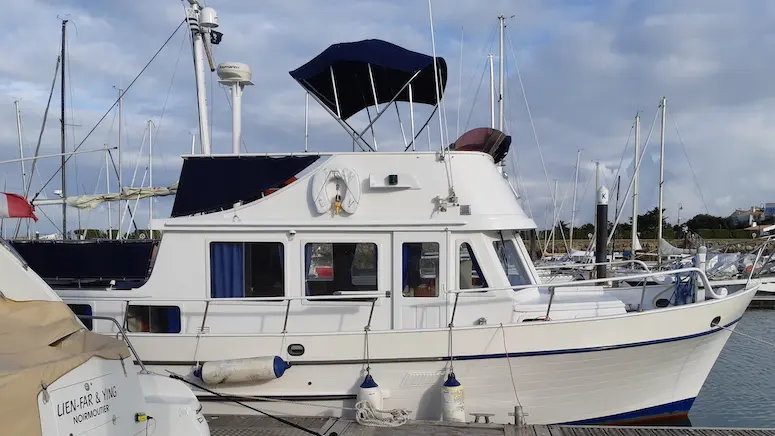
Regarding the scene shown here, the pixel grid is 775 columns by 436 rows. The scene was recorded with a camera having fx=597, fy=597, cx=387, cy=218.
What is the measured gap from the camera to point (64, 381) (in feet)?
11.0

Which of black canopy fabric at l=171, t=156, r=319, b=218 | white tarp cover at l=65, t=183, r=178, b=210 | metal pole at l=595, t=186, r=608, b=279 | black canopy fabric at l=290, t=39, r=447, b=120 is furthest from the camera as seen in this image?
metal pole at l=595, t=186, r=608, b=279

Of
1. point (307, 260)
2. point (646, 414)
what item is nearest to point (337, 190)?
point (307, 260)

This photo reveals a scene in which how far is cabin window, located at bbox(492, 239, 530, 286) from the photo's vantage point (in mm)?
7273

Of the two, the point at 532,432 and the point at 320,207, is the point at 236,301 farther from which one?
the point at 532,432

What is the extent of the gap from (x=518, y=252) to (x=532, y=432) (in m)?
2.39

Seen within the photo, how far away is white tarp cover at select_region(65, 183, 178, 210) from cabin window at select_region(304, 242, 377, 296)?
3.27m

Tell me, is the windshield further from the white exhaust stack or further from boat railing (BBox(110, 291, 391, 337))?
the white exhaust stack

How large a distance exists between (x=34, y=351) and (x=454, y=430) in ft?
12.8

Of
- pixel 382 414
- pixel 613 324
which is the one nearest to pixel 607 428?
pixel 613 324

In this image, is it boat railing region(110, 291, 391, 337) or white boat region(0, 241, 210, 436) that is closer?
white boat region(0, 241, 210, 436)

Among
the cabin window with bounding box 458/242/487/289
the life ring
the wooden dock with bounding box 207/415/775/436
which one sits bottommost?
the wooden dock with bounding box 207/415/775/436

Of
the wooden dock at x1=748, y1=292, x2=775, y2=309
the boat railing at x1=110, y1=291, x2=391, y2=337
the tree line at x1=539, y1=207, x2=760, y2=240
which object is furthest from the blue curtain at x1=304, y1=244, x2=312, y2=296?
the tree line at x1=539, y1=207, x2=760, y2=240

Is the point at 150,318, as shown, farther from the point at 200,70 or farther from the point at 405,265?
the point at 200,70

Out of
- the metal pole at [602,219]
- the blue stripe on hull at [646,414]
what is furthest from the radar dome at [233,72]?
the metal pole at [602,219]
